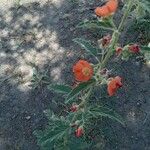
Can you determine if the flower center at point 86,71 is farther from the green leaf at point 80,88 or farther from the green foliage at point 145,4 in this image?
the green foliage at point 145,4

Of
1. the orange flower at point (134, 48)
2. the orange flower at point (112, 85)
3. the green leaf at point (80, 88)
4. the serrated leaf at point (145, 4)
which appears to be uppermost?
the serrated leaf at point (145, 4)

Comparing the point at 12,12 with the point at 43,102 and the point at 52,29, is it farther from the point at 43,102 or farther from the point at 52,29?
the point at 43,102

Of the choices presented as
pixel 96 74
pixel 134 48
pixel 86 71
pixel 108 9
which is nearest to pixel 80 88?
pixel 96 74

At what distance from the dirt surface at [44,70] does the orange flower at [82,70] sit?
1996mm

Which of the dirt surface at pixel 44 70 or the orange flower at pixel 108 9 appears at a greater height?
the orange flower at pixel 108 9

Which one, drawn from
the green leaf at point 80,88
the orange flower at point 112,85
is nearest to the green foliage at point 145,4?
the orange flower at point 112,85

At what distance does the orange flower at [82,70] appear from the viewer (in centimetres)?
278

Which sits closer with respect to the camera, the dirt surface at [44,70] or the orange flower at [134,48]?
the orange flower at [134,48]

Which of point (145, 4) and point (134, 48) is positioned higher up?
point (145, 4)

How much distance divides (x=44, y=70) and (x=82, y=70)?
257cm

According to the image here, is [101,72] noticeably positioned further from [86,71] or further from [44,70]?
[44,70]

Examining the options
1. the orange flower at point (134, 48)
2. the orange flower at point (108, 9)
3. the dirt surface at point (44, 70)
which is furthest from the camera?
the dirt surface at point (44, 70)

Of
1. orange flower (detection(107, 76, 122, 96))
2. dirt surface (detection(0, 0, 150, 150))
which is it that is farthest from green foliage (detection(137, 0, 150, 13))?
dirt surface (detection(0, 0, 150, 150))

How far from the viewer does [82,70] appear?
2803 mm
